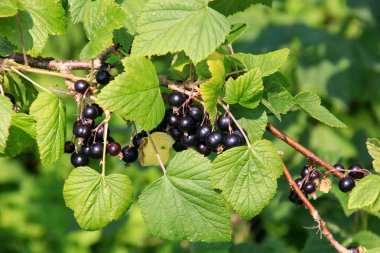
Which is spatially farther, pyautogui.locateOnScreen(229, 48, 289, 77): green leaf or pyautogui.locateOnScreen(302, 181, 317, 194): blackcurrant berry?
pyautogui.locateOnScreen(302, 181, 317, 194): blackcurrant berry

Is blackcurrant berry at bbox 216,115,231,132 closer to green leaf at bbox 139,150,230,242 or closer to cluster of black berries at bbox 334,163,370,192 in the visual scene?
green leaf at bbox 139,150,230,242

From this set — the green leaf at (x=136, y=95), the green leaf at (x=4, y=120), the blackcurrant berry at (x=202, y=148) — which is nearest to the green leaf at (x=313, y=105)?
the blackcurrant berry at (x=202, y=148)

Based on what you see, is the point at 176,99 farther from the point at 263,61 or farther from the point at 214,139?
the point at 263,61

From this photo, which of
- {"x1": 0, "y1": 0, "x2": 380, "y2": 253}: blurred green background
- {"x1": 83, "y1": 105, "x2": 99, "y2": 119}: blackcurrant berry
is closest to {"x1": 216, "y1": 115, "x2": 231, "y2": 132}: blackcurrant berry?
{"x1": 83, "y1": 105, "x2": 99, "y2": 119}: blackcurrant berry

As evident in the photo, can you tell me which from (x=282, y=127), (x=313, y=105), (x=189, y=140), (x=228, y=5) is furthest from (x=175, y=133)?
(x=282, y=127)

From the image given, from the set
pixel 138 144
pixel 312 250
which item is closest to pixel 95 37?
pixel 138 144

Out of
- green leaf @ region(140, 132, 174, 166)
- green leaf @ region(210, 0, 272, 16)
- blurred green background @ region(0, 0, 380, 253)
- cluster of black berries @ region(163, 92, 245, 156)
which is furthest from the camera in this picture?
blurred green background @ region(0, 0, 380, 253)
